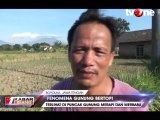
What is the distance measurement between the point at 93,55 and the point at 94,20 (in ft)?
1.47

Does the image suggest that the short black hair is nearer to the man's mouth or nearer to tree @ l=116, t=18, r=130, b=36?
tree @ l=116, t=18, r=130, b=36

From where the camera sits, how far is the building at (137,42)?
4.37 m

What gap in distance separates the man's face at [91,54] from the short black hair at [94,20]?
0.15 ft

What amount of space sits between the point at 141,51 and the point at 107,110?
3.17ft

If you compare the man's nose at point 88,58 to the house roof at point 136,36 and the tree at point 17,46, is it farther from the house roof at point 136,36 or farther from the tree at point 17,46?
the tree at point 17,46

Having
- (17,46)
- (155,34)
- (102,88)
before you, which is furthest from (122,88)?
(17,46)

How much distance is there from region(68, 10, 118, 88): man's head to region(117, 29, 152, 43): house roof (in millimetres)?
171

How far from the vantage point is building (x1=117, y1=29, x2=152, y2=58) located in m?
4.37

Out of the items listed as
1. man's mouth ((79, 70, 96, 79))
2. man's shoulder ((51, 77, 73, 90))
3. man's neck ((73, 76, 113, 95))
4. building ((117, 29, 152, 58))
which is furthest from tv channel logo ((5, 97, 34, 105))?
building ((117, 29, 152, 58))

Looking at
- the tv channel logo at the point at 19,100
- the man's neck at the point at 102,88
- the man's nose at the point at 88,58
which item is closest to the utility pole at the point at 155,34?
the man's neck at the point at 102,88
